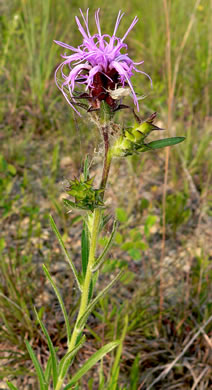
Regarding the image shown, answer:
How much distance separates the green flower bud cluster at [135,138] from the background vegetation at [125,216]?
6cm

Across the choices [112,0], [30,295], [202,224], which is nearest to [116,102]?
[30,295]

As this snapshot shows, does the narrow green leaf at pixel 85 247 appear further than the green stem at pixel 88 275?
Yes

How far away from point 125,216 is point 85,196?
1134 millimetres

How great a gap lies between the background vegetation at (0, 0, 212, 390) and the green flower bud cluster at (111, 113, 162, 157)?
56mm

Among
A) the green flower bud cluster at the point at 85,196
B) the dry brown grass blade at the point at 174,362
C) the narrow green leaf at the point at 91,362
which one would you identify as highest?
the green flower bud cluster at the point at 85,196

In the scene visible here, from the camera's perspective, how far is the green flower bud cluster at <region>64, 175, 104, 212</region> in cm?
93

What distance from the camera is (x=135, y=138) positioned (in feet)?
2.96

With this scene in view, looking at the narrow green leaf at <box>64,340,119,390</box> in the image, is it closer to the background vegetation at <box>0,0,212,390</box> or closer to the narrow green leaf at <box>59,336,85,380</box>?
the narrow green leaf at <box>59,336,85,380</box>

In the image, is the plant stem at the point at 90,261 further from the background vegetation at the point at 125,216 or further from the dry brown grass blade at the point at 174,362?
the dry brown grass blade at the point at 174,362

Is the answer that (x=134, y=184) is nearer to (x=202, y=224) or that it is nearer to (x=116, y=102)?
(x=202, y=224)

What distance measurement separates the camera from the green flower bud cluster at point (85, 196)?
3.05ft

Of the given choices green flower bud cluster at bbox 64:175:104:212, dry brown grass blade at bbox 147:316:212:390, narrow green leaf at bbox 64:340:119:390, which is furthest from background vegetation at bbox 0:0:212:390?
narrow green leaf at bbox 64:340:119:390

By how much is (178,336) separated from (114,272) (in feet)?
1.44

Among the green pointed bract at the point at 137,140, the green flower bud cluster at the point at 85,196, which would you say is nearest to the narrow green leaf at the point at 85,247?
the green flower bud cluster at the point at 85,196
